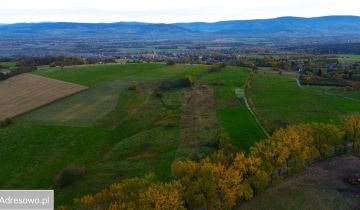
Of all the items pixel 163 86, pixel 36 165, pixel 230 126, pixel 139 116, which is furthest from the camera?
pixel 163 86

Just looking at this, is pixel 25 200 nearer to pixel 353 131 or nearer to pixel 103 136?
pixel 103 136

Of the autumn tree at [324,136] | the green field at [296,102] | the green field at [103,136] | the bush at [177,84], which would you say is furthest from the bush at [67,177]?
the bush at [177,84]

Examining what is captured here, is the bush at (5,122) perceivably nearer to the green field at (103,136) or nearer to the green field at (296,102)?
the green field at (103,136)

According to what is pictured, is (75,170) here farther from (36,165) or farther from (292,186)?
(292,186)

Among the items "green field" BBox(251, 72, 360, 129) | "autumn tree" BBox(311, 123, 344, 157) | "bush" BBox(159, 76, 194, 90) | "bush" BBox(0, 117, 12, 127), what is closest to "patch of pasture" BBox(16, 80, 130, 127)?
"bush" BBox(0, 117, 12, 127)

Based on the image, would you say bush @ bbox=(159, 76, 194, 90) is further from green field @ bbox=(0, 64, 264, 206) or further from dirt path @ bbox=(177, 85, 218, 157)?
dirt path @ bbox=(177, 85, 218, 157)

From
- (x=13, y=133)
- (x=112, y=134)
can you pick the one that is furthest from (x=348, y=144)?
(x=13, y=133)
